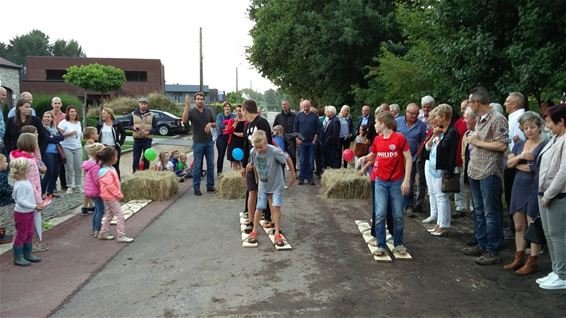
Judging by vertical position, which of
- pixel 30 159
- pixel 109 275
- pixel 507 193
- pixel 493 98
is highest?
pixel 493 98

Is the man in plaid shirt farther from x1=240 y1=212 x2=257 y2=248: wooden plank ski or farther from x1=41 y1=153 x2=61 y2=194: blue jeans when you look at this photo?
x1=41 y1=153 x2=61 y2=194: blue jeans

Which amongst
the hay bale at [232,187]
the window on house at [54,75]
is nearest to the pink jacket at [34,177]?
the hay bale at [232,187]

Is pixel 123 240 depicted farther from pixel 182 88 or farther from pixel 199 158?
pixel 182 88

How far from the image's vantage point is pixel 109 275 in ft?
18.0

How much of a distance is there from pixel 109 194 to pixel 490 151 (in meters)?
4.99

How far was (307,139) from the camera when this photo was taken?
12117 millimetres

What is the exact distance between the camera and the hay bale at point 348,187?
10016 millimetres

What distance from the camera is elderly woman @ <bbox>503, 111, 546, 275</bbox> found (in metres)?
5.45

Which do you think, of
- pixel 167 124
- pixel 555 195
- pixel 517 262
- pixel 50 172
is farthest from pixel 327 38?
pixel 555 195

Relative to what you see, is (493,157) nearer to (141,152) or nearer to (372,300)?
(372,300)

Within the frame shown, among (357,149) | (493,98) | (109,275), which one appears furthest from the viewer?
(357,149)

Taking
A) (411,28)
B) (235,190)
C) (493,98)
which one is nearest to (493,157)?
(493,98)

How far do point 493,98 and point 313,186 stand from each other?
459 centimetres

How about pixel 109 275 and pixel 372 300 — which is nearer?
pixel 372 300
